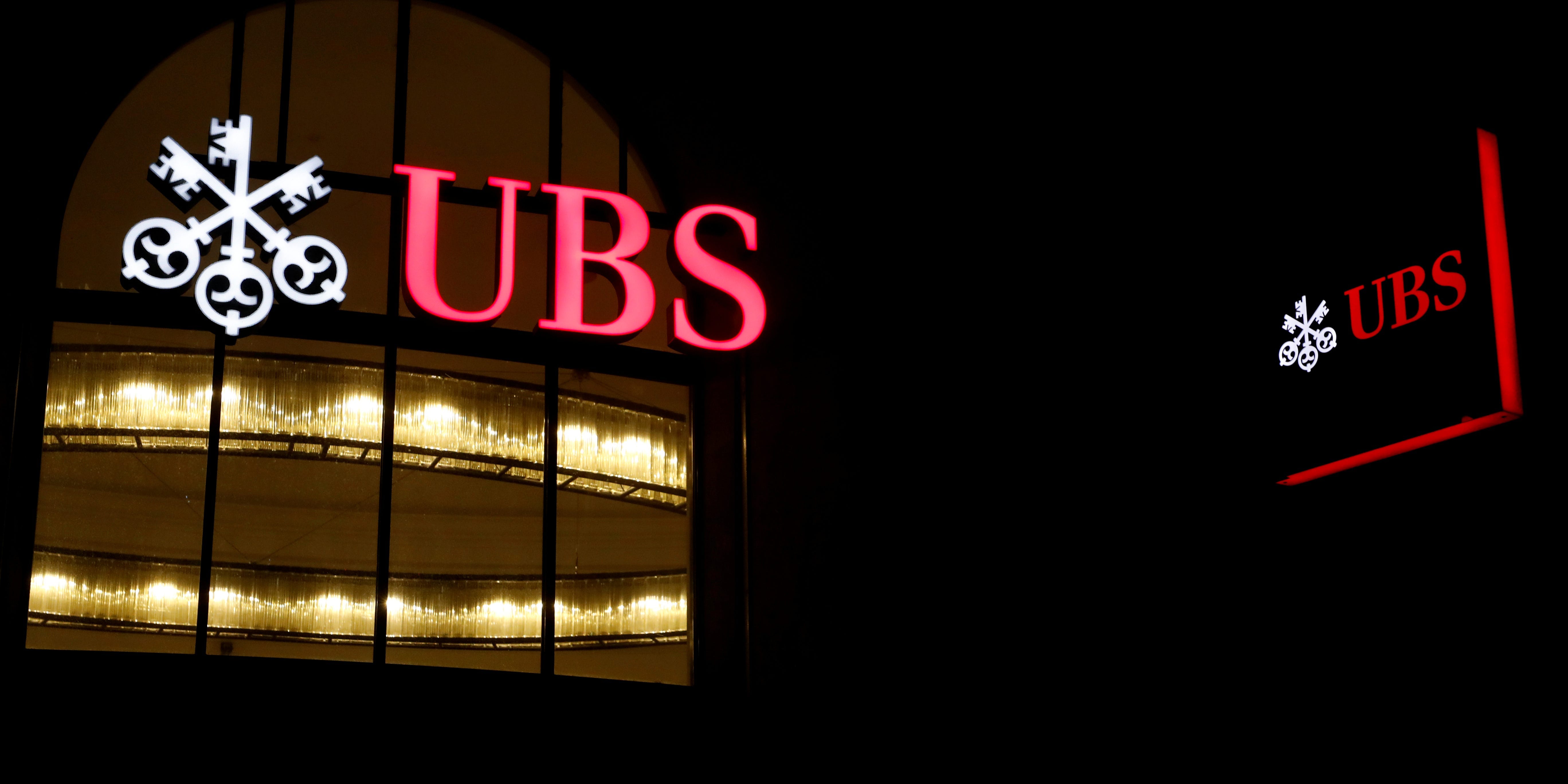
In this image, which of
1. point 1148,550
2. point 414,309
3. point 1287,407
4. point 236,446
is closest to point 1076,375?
point 1148,550

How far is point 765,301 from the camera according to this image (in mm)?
12852

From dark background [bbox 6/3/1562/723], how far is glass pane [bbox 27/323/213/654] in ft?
2.80

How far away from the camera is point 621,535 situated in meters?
13.2

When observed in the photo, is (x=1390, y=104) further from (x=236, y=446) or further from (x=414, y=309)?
(x=236, y=446)

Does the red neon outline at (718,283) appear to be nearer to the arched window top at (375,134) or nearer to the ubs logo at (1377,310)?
the arched window top at (375,134)

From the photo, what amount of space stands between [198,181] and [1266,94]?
8136 mm

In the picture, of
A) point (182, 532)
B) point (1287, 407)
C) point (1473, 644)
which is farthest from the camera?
point (182, 532)

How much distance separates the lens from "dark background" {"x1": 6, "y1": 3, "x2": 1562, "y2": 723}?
A: 10312 mm

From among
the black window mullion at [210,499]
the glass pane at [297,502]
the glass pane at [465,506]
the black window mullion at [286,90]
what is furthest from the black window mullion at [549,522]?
the black window mullion at [286,90]

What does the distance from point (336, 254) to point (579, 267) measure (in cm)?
186

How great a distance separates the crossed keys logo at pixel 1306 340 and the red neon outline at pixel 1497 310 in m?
0.88

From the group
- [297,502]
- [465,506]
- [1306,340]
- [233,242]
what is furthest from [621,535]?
[1306,340]

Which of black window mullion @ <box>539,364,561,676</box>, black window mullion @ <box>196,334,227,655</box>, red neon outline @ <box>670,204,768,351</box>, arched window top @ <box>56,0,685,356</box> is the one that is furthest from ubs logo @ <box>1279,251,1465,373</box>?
black window mullion @ <box>196,334,227,655</box>

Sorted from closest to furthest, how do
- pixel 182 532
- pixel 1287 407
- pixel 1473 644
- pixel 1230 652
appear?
pixel 1473 644
pixel 1287 407
pixel 1230 652
pixel 182 532
